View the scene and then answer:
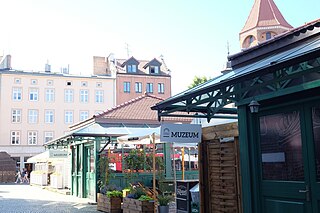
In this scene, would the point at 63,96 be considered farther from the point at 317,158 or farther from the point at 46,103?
the point at 317,158

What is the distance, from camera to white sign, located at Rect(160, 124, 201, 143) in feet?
28.9

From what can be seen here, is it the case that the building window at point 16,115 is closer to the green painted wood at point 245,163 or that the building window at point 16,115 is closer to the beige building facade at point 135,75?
the beige building facade at point 135,75

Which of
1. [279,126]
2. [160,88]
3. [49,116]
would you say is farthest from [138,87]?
[279,126]

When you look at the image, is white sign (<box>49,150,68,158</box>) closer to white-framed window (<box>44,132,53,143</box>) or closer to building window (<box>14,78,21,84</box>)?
white-framed window (<box>44,132,53,143</box>)

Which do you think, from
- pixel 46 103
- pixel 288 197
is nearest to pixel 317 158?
pixel 288 197

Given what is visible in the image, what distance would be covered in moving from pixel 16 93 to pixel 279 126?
1897 inches

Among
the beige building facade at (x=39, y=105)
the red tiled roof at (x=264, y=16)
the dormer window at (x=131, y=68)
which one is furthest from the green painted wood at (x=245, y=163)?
the red tiled roof at (x=264, y=16)

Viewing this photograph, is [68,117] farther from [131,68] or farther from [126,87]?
[131,68]

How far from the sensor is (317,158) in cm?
667

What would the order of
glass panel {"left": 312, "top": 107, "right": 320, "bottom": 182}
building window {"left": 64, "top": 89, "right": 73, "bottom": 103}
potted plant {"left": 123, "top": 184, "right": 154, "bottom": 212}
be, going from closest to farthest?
glass panel {"left": 312, "top": 107, "right": 320, "bottom": 182}
potted plant {"left": 123, "top": 184, "right": 154, "bottom": 212}
building window {"left": 64, "top": 89, "right": 73, "bottom": 103}

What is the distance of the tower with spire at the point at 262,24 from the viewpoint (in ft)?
203

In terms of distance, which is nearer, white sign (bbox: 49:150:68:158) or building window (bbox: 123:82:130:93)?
white sign (bbox: 49:150:68:158)

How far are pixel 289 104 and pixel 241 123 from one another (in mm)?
1157

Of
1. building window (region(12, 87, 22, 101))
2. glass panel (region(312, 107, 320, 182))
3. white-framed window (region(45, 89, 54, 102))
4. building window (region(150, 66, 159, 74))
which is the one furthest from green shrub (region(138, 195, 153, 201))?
building window (region(150, 66, 159, 74))
